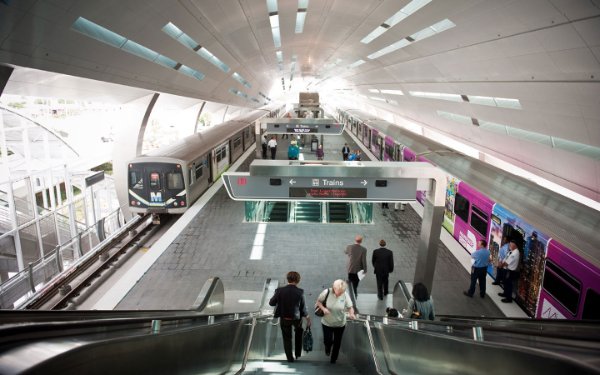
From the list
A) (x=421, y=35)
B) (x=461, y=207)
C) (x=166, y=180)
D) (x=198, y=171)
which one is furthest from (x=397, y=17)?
(x=198, y=171)

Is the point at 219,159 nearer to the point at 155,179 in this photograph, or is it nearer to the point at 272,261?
the point at 155,179

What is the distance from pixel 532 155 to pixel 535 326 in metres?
5.58

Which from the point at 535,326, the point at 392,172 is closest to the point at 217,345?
the point at 535,326

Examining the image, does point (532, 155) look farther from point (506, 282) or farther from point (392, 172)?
point (392, 172)

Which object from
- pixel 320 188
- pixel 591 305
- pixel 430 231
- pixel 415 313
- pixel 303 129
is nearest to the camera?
pixel 415 313

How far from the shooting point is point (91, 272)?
389 inches

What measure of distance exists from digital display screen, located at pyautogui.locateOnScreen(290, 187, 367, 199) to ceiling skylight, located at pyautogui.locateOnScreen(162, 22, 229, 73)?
14.5 feet

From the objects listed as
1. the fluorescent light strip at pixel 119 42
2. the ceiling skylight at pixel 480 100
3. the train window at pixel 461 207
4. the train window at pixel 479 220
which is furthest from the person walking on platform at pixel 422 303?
the fluorescent light strip at pixel 119 42

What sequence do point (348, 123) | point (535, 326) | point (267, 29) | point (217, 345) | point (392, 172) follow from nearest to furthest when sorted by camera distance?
1. point (535, 326)
2. point (217, 345)
3. point (392, 172)
4. point (267, 29)
5. point (348, 123)

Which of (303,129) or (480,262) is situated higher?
(303,129)

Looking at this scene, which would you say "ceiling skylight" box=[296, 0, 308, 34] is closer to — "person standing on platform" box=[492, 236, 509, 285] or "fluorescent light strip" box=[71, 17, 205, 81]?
"fluorescent light strip" box=[71, 17, 205, 81]

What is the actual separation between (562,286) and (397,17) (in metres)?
5.98

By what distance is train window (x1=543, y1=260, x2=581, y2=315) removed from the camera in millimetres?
5656

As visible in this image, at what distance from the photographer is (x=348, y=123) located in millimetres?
35719
